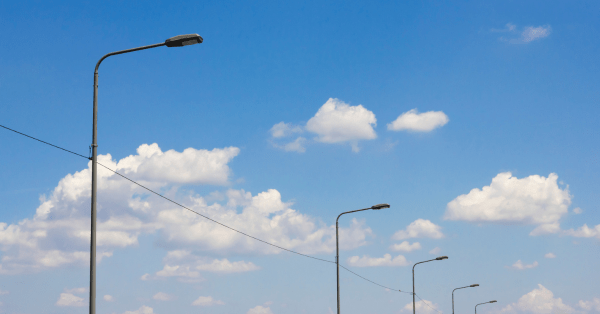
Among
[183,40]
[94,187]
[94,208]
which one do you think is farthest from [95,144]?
[183,40]

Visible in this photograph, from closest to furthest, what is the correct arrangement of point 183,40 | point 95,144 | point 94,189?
point 94,189, point 95,144, point 183,40

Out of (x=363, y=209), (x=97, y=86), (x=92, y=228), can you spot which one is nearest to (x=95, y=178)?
(x=92, y=228)

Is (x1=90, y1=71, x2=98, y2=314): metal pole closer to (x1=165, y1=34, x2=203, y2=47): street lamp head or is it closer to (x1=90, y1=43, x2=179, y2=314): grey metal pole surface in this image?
(x1=90, y1=43, x2=179, y2=314): grey metal pole surface

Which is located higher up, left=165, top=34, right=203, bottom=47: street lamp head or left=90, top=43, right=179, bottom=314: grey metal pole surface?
left=165, top=34, right=203, bottom=47: street lamp head

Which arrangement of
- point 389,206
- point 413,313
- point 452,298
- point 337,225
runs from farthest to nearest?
point 452,298 < point 413,313 < point 337,225 < point 389,206

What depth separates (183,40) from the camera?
18547mm

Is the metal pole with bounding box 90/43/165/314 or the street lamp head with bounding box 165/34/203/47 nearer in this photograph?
the metal pole with bounding box 90/43/165/314

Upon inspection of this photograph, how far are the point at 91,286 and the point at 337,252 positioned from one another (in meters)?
24.9

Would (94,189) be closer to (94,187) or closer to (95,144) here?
(94,187)

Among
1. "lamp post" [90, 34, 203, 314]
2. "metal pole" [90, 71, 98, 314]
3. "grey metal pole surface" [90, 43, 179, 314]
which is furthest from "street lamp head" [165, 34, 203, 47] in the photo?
"metal pole" [90, 71, 98, 314]

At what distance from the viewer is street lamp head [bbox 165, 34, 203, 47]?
59.6 feet

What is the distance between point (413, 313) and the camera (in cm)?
5738

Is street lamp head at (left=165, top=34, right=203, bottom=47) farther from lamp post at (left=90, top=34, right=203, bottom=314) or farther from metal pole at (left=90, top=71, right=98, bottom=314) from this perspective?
metal pole at (left=90, top=71, right=98, bottom=314)

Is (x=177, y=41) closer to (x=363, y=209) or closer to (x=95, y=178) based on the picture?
(x=95, y=178)
